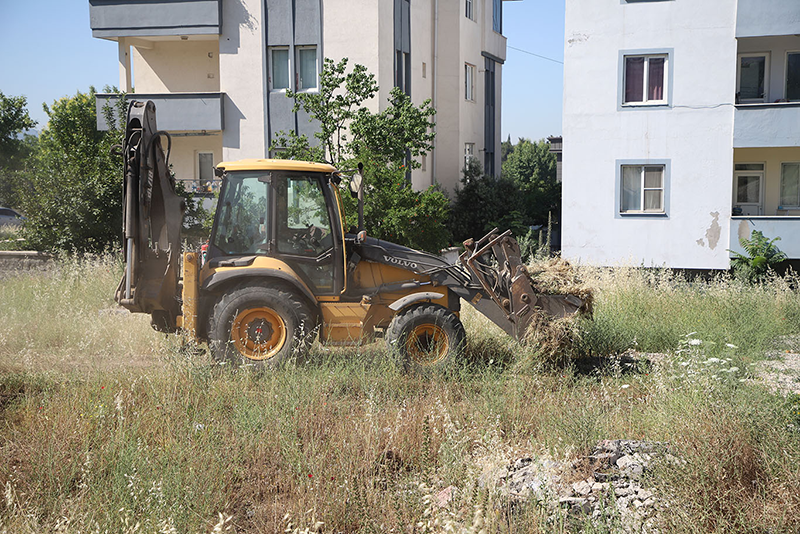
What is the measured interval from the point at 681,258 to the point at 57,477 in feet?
58.0

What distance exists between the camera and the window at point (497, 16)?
32.4 meters

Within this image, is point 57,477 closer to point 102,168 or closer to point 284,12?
point 102,168

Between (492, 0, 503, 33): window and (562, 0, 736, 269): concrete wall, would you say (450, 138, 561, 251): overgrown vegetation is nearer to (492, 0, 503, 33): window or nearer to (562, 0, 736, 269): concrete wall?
(562, 0, 736, 269): concrete wall

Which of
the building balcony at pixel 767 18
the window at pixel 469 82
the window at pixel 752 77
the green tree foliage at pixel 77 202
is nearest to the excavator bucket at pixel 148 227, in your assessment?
the green tree foliage at pixel 77 202

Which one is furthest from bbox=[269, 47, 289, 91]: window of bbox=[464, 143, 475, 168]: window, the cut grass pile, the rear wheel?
the rear wheel

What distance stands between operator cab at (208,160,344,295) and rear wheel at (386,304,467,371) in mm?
893

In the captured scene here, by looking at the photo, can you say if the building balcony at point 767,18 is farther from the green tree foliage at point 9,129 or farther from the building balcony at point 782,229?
the green tree foliage at point 9,129

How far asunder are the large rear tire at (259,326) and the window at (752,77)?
17429mm

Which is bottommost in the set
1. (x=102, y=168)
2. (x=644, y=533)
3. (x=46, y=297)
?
(x=644, y=533)

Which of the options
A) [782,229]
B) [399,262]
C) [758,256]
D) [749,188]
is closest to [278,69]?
[749,188]

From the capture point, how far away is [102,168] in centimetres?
1888

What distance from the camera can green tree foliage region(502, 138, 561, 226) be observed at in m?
31.3

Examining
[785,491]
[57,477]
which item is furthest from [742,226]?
[57,477]

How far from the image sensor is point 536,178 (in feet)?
123
